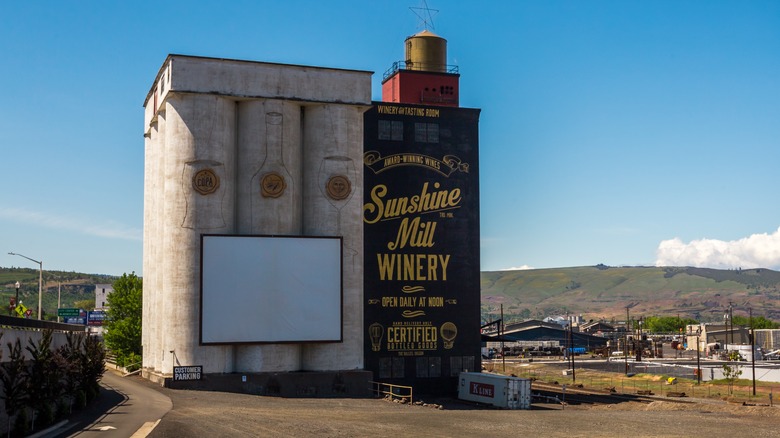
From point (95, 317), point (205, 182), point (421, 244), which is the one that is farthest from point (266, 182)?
point (95, 317)

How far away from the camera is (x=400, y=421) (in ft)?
168

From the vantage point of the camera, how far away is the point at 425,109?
77188 mm

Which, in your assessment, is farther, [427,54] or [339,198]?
[427,54]

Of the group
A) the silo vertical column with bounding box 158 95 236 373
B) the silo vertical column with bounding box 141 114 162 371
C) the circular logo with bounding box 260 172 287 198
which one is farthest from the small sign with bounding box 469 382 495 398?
the silo vertical column with bounding box 141 114 162 371

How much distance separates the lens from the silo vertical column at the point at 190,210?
214 feet

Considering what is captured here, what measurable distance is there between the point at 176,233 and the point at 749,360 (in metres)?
115

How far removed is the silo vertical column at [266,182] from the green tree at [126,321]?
26.6 m

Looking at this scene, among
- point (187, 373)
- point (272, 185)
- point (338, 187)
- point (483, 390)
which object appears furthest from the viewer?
point (483, 390)

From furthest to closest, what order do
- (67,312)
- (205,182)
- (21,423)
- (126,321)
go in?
(67,312)
(126,321)
(205,182)
(21,423)

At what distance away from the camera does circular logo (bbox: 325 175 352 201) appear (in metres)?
69.9

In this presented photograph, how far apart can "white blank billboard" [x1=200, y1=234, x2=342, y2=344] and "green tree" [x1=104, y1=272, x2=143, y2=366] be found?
26550 mm

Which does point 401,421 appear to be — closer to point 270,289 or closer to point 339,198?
point 270,289

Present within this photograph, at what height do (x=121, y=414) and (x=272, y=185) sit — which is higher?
(x=272, y=185)

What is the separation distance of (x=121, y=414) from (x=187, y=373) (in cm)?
1661
